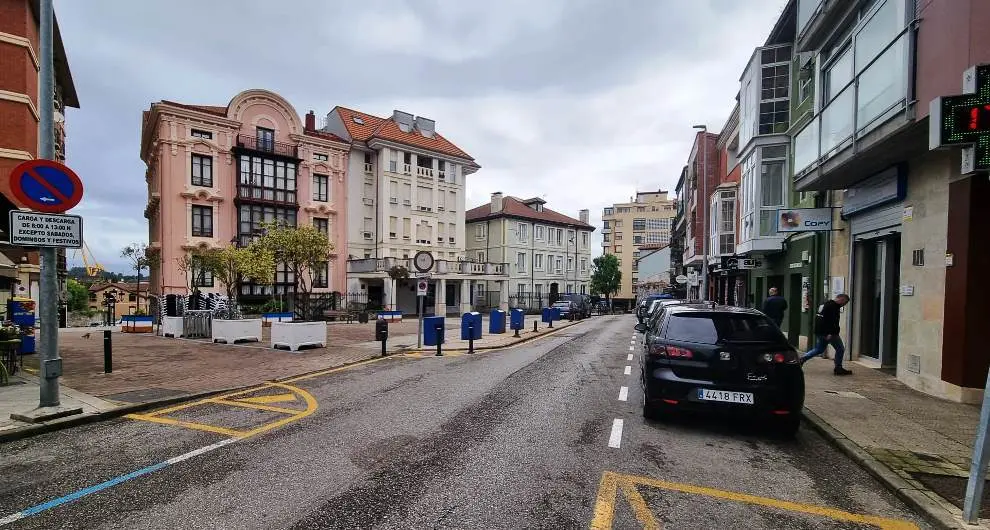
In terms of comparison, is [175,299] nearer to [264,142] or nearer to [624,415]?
[264,142]

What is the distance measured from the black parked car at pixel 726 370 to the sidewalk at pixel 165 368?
7434 mm

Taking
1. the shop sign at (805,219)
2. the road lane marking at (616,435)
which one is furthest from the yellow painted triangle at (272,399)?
the shop sign at (805,219)

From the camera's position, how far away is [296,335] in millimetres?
14672

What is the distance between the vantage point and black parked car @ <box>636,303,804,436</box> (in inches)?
230

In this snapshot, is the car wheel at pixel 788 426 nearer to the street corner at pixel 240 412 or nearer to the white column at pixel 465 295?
the street corner at pixel 240 412

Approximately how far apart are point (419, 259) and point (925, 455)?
12047 mm

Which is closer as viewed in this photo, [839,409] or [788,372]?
[788,372]

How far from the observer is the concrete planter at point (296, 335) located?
577 inches

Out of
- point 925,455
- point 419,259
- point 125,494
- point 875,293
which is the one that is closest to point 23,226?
point 125,494

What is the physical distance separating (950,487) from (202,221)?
1412 inches

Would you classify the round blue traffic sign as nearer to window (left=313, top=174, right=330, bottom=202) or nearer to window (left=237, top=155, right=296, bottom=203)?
window (left=237, top=155, right=296, bottom=203)

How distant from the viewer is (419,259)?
14.9 meters

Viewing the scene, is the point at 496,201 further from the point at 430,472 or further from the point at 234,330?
the point at 430,472

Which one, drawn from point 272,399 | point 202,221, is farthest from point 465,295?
point 272,399
